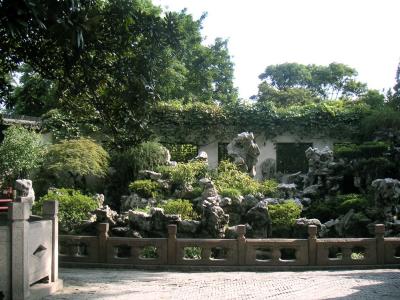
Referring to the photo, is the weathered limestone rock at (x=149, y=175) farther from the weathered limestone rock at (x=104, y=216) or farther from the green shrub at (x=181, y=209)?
the weathered limestone rock at (x=104, y=216)

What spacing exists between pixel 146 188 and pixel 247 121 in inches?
280

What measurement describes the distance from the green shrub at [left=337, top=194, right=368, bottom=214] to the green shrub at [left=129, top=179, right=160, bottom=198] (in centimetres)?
490

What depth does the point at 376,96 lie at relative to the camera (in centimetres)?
2112

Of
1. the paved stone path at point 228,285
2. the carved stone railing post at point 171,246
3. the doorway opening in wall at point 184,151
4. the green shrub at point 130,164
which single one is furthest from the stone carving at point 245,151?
the paved stone path at point 228,285

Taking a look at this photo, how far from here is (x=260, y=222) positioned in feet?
38.2

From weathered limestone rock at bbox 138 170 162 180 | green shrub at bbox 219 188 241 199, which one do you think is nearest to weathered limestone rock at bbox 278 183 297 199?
green shrub at bbox 219 188 241 199

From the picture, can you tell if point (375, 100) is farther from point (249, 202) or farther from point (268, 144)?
point (249, 202)

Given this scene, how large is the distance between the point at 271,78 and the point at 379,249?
39.7m

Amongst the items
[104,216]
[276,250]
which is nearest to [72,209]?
[104,216]

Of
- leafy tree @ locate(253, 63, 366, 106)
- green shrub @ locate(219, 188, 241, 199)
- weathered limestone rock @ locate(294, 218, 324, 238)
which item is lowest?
weathered limestone rock @ locate(294, 218, 324, 238)

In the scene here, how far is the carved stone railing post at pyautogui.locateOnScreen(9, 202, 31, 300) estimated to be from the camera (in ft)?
A: 21.3

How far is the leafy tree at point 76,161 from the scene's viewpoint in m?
15.2

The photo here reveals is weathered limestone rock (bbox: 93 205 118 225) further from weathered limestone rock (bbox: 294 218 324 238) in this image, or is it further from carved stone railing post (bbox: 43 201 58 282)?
weathered limestone rock (bbox: 294 218 324 238)

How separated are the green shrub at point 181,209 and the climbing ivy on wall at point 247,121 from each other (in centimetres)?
733
